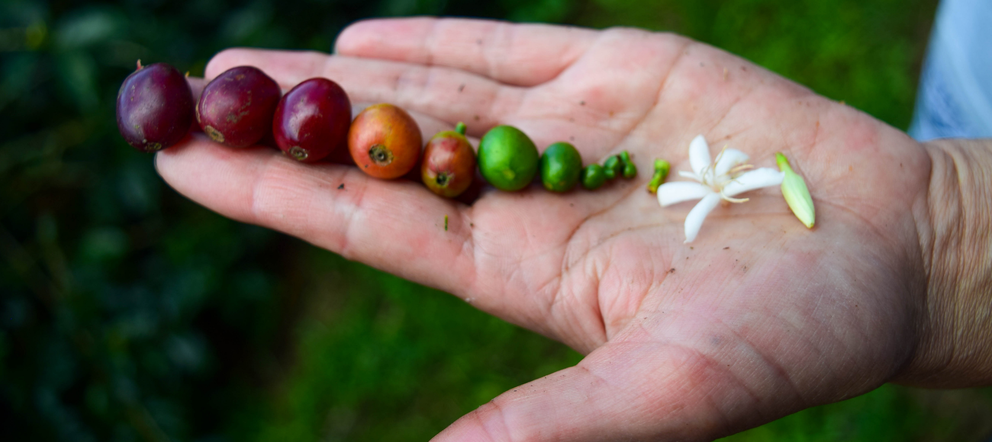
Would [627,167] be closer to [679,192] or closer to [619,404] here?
[679,192]

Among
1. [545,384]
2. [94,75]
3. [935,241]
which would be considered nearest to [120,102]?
[94,75]

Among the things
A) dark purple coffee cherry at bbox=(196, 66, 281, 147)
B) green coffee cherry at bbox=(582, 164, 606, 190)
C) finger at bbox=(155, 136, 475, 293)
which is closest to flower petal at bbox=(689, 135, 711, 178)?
green coffee cherry at bbox=(582, 164, 606, 190)

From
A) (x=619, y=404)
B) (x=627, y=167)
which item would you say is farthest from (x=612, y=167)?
(x=619, y=404)

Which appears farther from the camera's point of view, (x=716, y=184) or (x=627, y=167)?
(x=627, y=167)

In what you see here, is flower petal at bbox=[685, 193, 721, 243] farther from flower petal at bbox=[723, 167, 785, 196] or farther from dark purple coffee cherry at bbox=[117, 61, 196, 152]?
dark purple coffee cherry at bbox=[117, 61, 196, 152]

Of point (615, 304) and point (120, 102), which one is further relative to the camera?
point (120, 102)

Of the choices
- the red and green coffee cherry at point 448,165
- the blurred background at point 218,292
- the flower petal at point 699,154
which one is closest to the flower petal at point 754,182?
the flower petal at point 699,154

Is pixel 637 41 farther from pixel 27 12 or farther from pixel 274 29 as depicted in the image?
pixel 27 12
